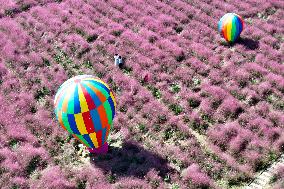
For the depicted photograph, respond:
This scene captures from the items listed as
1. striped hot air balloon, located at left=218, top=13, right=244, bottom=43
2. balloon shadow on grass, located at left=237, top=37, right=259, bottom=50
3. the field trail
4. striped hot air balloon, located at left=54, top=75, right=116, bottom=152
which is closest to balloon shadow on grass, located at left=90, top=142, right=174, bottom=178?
striped hot air balloon, located at left=54, top=75, right=116, bottom=152

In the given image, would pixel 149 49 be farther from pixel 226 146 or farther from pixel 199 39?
pixel 226 146

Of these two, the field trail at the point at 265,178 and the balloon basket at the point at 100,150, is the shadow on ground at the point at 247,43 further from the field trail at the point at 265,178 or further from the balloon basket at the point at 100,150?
the balloon basket at the point at 100,150

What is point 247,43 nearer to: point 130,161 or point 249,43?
point 249,43

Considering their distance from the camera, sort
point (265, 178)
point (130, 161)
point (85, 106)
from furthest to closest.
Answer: point (130, 161) < point (265, 178) < point (85, 106)

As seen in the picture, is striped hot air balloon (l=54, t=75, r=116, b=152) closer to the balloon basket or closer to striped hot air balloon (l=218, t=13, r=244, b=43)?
the balloon basket

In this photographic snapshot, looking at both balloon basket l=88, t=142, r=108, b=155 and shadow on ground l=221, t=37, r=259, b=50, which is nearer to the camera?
balloon basket l=88, t=142, r=108, b=155

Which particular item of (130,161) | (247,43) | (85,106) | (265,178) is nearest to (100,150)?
(130,161)
